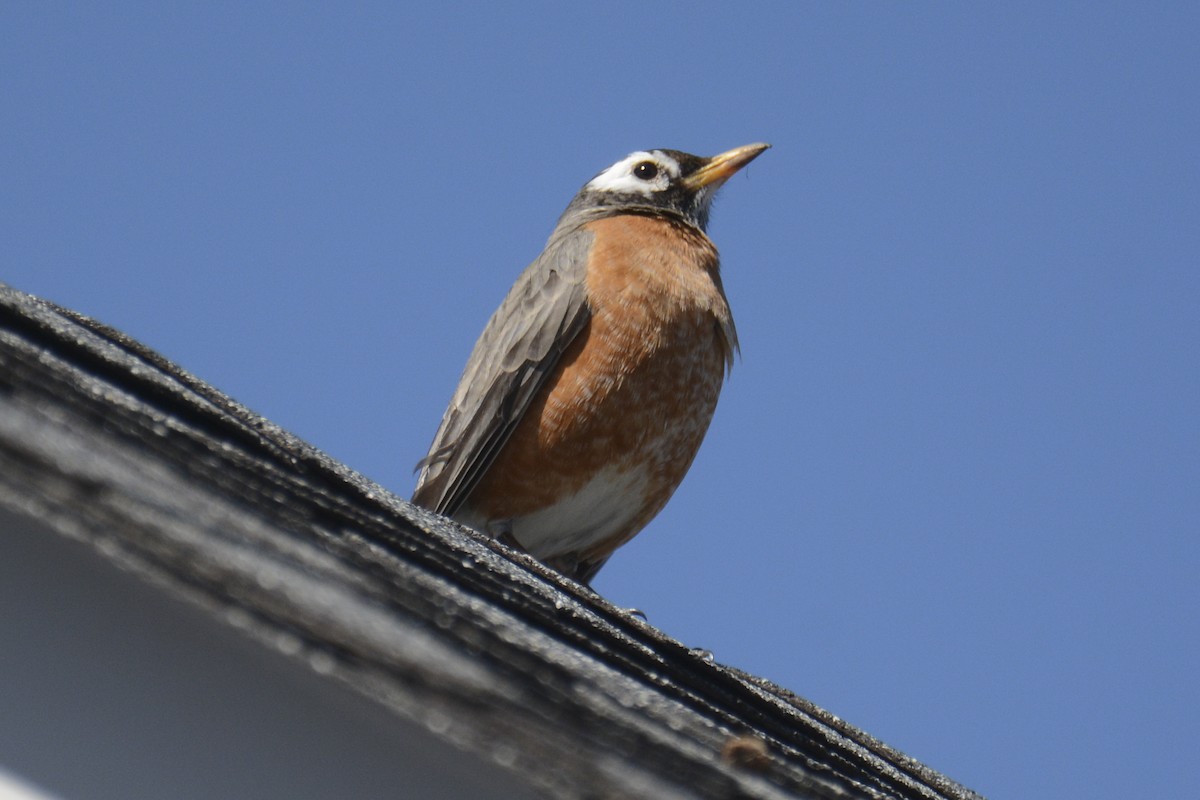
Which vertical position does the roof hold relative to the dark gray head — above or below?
below

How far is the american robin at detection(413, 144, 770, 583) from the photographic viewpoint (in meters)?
6.15

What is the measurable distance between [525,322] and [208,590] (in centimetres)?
446

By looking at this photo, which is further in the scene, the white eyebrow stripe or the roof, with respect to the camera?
the white eyebrow stripe

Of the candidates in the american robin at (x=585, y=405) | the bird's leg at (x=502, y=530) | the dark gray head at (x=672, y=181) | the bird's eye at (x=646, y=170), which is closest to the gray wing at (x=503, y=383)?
the american robin at (x=585, y=405)

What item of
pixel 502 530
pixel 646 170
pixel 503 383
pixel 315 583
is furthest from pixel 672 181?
pixel 315 583

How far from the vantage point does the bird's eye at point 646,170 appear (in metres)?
8.50

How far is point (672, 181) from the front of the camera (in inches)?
332

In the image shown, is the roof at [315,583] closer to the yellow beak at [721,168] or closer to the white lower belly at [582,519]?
the white lower belly at [582,519]

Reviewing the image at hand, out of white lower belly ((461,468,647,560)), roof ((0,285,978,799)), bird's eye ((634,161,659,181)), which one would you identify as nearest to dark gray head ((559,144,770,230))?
bird's eye ((634,161,659,181))

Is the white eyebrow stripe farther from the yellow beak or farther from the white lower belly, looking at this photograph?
the white lower belly

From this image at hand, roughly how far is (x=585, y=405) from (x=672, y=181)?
2.73m

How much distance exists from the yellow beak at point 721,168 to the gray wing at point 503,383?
1.95m

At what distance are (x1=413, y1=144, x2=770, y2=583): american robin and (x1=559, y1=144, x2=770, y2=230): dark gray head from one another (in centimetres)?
157

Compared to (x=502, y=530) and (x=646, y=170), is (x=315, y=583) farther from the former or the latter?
(x=646, y=170)
